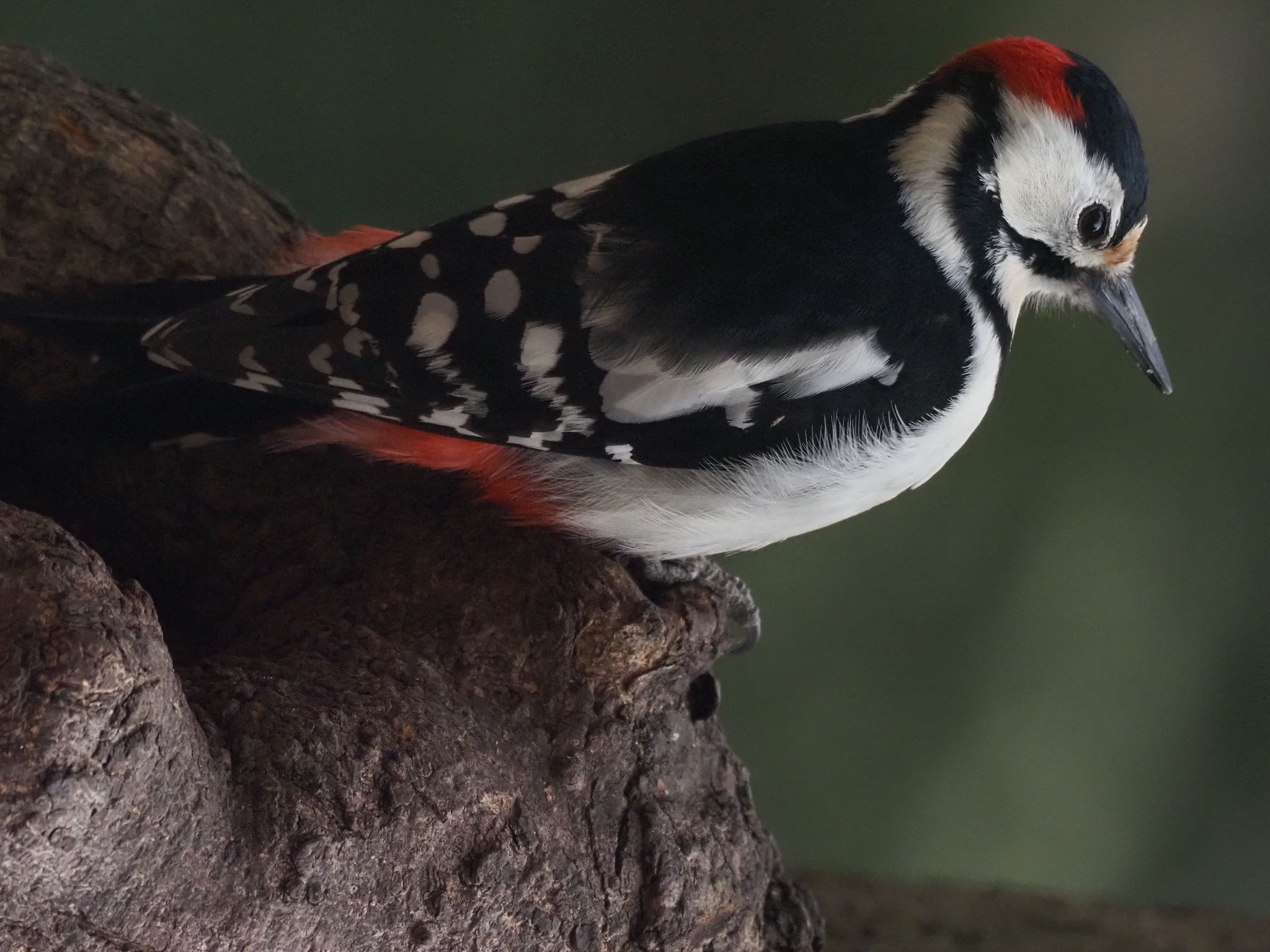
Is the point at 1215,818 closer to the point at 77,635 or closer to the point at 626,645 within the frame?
the point at 626,645

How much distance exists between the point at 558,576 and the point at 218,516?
1.22ft

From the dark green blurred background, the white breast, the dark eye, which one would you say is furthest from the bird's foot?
the dark green blurred background

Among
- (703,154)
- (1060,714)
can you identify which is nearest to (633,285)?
(703,154)

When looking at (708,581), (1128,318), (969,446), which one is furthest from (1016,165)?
(969,446)

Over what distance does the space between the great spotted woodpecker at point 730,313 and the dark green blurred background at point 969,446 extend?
79 centimetres

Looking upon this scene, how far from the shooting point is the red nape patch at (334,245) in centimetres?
124

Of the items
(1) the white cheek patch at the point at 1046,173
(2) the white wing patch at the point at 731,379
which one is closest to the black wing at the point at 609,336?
(2) the white wing patch at the point at 731,379

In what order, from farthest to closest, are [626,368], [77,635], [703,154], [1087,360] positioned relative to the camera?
[1087,360] → [703,154] → [626,368] → [77,635]

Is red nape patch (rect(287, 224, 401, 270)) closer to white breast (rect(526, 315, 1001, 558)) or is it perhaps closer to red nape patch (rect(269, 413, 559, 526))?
red nape patch (rect(269, 413, 559, 526))

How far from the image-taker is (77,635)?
63cm

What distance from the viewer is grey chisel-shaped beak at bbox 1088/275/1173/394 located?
1.10 meters

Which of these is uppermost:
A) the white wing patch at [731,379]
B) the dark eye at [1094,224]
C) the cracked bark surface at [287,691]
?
the dark eye at [1094,224]

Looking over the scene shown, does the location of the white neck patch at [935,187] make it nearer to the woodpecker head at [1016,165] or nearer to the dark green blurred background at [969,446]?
the woodpecker head at [1016,165]

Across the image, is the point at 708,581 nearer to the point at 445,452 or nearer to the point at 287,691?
the point at 445,452
